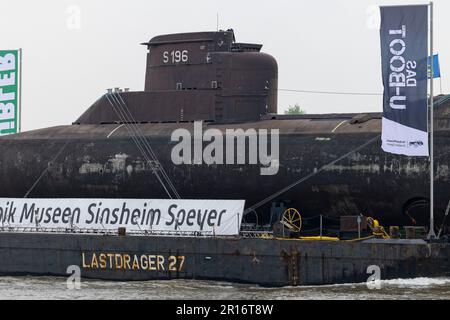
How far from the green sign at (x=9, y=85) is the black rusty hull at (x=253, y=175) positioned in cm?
1078

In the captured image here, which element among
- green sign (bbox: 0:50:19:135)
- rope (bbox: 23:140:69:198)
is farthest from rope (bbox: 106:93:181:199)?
green sign (bbox: 0:50:19:135)

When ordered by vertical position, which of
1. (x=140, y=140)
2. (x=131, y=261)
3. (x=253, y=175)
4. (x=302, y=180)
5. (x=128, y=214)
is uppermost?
(x=140, y=140)

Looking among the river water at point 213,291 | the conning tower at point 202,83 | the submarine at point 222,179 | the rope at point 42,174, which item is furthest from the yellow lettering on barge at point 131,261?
the conning tower at point 202,83

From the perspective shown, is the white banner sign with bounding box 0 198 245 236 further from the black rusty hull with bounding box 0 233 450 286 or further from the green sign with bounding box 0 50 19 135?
the green sign with bounding box 0 50 19 135

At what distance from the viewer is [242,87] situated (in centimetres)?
5572

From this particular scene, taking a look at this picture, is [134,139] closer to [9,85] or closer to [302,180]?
[302,180]

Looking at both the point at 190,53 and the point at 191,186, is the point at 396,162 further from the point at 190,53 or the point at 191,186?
the point at 190,53

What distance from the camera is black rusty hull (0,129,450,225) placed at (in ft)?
155

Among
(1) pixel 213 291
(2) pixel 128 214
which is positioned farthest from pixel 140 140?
(1) pixel 213 291

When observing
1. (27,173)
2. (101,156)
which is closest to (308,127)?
(101,156)

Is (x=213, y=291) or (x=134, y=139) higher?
(x=134, y=139)

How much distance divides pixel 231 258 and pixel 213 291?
2.66 meters

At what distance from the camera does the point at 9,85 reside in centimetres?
7081

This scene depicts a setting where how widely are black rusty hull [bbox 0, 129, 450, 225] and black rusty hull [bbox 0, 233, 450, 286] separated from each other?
11.2 feet
